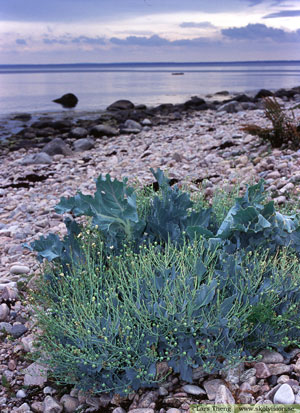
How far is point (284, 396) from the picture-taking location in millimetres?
2336

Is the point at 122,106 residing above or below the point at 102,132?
above

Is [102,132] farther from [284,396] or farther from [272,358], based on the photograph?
[284,396]

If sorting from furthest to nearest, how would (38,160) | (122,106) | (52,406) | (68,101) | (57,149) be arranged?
(68,101)
(122,106)
(57,149)
(38,160)
(52,406)

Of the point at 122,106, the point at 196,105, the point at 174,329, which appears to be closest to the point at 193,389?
the point at 174,329

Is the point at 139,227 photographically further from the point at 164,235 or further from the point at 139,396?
the point at 139,396

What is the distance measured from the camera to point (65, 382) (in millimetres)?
2699

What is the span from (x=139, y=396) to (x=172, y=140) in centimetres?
945

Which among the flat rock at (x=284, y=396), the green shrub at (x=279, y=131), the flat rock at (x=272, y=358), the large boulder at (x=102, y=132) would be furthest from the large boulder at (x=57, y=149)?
the flat rock at (x=284, y=396)

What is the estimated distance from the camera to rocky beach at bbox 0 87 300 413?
2547 mm

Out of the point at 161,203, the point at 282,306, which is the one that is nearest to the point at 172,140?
the point at 161,203

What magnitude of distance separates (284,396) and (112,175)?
21.6 feet

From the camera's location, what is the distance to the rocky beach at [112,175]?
255cm

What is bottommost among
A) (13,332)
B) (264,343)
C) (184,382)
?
(13,332)

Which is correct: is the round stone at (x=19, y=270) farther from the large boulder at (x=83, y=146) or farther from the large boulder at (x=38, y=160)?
the large boulder at (x=83, y=146)
